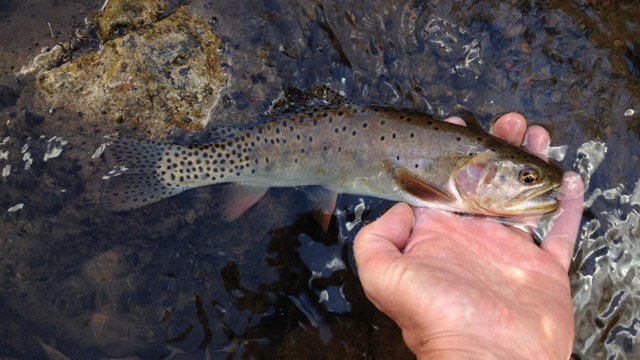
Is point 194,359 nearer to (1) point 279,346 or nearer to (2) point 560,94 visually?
(1) point 279,346

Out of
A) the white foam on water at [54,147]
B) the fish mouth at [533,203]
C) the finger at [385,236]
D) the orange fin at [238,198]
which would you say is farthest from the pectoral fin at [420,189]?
the white foam on water at [54,147]

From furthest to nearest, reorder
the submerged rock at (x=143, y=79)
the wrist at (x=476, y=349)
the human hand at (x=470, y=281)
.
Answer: the submerged rock at (x=143, y=79) → the human hand at (x=470, y=281) → the wrist at (x=476, y=349)

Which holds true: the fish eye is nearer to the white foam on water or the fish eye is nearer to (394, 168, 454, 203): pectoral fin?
(394, 168, 454, 203): pectoral fin

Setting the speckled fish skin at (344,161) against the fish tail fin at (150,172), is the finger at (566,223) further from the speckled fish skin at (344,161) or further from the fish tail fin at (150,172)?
the fish tail fin at (150,172)

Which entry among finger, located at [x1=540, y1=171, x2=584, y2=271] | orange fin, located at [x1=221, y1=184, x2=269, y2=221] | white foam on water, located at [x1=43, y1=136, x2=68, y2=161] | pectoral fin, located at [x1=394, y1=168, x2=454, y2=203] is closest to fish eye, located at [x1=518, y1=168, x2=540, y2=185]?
finger, located at [x1=540, y1=171, x2=584, y2=271]

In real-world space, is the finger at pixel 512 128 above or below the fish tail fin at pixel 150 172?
above

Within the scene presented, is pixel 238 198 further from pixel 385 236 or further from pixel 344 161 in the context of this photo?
pixel 385 236
